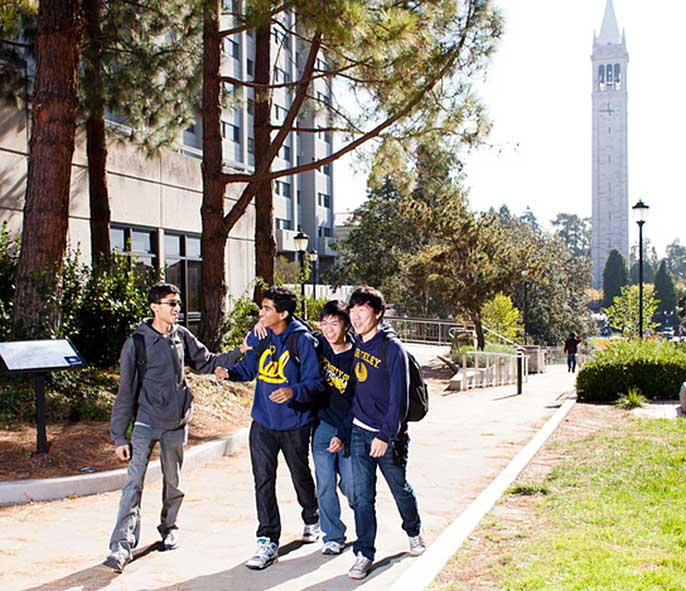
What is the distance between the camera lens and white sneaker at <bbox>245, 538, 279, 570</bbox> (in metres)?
4.76

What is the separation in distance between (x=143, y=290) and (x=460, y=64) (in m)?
6.16

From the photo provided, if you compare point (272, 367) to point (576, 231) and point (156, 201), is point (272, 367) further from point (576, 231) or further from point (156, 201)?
point (576, 231)

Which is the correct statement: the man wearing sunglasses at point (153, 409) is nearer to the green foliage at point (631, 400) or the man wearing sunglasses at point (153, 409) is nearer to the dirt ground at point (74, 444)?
the dirt ground at point (74, 444)

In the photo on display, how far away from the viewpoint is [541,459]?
8289mm

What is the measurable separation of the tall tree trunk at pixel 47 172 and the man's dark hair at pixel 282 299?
4990 mm

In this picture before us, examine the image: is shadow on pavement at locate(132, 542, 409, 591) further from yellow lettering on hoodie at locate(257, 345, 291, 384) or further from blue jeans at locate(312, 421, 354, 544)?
yellow lettering on hoodie at locate(257, 345, 291, 384)

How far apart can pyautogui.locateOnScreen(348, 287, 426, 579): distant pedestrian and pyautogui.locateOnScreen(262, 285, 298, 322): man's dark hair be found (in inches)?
20.1

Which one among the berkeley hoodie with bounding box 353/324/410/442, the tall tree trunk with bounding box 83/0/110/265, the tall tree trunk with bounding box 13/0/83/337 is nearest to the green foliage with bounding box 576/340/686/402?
the tall tree trunk with bounding box 83/0/110/265

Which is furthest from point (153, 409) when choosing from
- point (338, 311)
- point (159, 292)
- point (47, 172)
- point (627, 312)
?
point (627, 312)

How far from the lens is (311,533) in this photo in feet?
17.6

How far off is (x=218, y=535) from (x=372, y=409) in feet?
5.56

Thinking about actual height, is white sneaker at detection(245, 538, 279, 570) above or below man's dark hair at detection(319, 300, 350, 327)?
below

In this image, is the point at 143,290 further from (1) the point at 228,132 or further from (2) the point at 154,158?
(1) the point at 228,132

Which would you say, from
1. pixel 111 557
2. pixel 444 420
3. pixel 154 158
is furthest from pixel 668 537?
pixel 154 158
